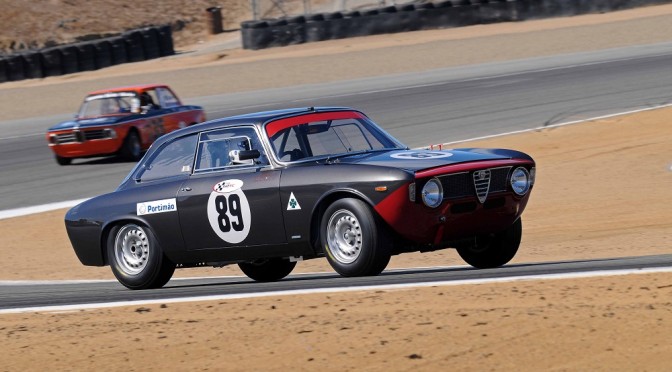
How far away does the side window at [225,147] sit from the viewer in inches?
344

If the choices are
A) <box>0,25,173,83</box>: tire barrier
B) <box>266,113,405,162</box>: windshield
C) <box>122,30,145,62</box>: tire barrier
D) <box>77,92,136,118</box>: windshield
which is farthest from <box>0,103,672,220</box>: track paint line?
<box>122,30,145,62</box>: tire barrier

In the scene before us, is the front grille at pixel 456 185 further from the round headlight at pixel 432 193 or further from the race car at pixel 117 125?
the race car at pixel 117 125

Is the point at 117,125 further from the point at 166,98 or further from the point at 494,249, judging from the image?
the point at 494,249

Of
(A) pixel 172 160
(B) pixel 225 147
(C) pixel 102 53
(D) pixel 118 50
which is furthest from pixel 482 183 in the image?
(D) pixel 118 50

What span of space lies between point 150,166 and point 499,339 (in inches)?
172

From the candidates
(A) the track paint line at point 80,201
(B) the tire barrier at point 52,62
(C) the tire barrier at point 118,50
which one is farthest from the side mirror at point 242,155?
(C) the tire barrier at point 118,50

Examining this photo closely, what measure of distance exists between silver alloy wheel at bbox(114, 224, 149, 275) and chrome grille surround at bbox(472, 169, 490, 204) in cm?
261

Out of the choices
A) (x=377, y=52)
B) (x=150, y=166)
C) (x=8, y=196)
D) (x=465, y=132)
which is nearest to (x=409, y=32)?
(x=377, y=52)

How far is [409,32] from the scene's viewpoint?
1451 inches

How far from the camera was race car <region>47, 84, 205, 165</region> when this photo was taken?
19797 millimetres

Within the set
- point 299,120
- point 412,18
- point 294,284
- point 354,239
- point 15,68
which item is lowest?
point 15,68

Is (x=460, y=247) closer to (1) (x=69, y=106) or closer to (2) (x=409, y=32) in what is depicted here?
(1) (x=69, y=106)

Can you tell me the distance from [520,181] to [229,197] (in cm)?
201

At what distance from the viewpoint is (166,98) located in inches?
814
